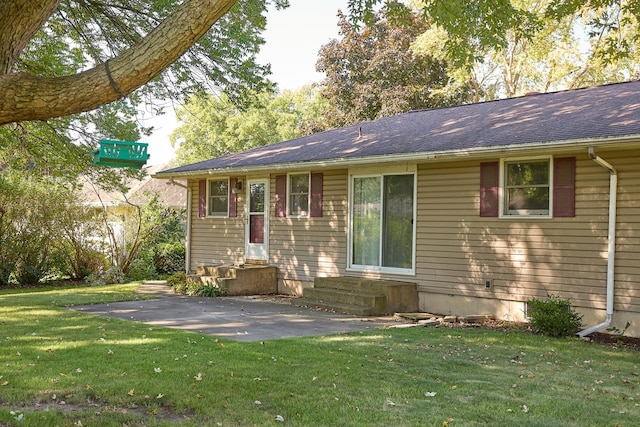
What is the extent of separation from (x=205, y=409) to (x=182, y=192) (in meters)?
34.7

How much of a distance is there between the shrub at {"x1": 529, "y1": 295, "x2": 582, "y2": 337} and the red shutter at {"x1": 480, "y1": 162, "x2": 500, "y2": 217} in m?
1.81

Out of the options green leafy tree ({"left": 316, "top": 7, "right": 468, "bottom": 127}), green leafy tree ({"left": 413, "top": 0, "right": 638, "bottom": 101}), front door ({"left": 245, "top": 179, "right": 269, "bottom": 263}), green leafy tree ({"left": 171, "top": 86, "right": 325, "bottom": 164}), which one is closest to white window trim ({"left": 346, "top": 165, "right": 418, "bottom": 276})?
front door ({"left": 245, "top": 179, "right": 269, "bottom": 263})

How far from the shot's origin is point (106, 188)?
14.5 metres

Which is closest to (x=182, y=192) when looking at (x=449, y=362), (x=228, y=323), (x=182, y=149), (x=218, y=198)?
(x=182, y=149)

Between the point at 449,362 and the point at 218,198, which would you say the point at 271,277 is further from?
the point at 449,362

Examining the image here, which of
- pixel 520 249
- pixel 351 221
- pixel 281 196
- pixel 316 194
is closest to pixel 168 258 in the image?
pixel 281 196

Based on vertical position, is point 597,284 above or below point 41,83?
below

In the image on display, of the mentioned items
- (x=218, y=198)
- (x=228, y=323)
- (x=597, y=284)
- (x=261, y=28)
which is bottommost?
(x=228, y=323)

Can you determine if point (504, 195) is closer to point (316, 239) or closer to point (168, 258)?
point (316, 239)

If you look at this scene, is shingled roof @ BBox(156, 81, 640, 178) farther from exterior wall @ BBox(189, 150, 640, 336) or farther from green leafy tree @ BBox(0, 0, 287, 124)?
green leafy tree @ BBox(0, 0, 287, 124)

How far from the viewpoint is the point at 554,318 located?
8.20 m

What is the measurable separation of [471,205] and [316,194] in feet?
11.9

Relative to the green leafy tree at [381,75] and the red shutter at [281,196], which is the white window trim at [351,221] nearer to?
the red shutter at [281,196]

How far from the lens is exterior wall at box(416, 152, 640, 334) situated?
8430mm
